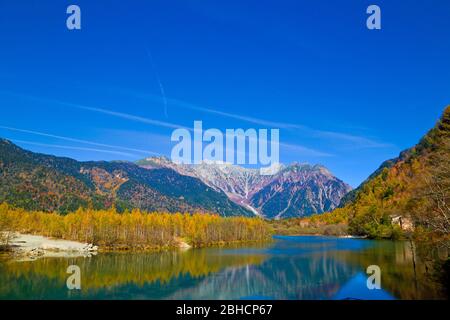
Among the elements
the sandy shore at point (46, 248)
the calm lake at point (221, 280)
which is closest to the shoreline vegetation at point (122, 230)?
the sandy shore at point (46, 248)

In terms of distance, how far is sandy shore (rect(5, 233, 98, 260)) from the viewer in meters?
90.2

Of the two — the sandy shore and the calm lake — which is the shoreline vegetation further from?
the calm lake

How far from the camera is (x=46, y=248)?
328ft

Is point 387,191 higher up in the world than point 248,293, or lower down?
higher up

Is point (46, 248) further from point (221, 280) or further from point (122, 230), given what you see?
point (221, 280)

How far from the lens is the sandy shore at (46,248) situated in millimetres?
90188

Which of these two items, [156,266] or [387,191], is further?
[387,191]

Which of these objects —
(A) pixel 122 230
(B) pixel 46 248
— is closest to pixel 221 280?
(B) pixel 46 248

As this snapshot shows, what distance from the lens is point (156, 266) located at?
2763 inches

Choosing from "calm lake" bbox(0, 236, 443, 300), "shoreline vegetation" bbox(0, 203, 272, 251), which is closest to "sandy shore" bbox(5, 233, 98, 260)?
"shoreline vegetation" bbox(0, 203, 272, 251)
